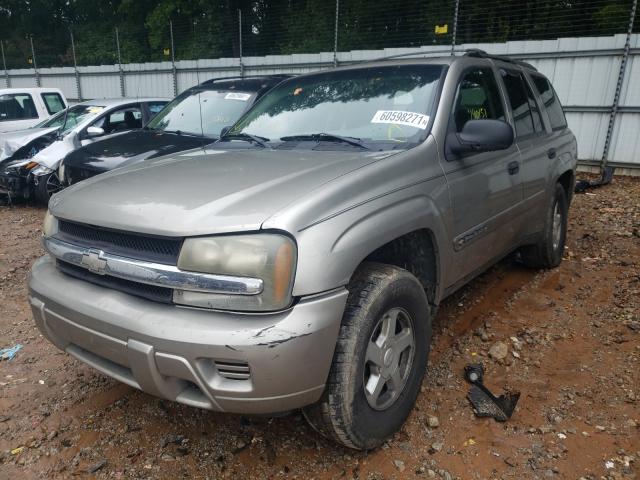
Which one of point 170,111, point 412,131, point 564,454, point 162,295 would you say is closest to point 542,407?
point 564,454

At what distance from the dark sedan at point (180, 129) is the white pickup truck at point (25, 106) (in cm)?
474

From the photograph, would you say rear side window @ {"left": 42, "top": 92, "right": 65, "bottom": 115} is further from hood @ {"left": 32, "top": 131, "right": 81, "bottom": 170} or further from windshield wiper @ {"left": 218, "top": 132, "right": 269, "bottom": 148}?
windshield wiper @ {"left": 218, "top": 132, "right": 269, "bottom": 148}

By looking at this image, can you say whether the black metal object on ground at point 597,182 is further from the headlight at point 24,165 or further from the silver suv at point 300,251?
the headlight at point 24,165

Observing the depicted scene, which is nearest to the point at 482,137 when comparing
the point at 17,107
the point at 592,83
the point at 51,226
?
the point at 51,226

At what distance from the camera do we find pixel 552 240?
435 cm

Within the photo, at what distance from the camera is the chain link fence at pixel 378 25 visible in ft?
33.4

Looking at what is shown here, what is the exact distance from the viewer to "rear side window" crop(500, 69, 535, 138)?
358 centimetres

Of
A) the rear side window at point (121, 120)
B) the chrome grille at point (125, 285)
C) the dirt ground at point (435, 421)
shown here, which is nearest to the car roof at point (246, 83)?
the rear side window at point (121, 120)

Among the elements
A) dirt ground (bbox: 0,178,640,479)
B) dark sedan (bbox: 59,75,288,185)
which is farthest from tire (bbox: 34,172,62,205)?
dirt ground (bbox: 0,178,640,479)

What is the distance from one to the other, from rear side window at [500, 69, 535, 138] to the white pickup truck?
967 cm

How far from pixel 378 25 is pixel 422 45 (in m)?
1.98

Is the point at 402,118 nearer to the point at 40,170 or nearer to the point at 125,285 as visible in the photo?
the point at 125,285

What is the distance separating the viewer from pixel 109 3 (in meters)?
28.9

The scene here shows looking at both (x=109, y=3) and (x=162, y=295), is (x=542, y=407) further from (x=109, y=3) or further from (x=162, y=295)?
(x=109, y=3)
